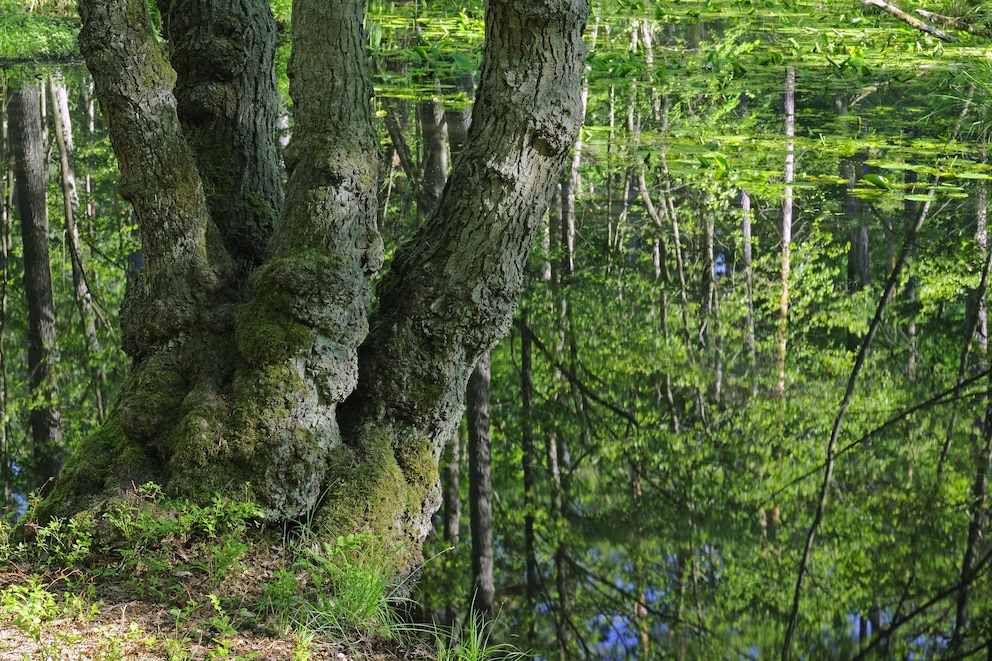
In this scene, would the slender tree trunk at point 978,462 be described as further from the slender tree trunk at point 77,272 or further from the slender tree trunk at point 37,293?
the slender tree trunk at point 77,272

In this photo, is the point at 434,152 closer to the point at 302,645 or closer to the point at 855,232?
the point at 855,232

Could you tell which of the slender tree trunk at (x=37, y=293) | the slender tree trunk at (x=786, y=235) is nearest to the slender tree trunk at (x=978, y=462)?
the slender tree trunk at (x=786, y=235)

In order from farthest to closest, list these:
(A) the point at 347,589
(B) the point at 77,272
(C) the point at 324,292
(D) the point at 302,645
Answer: (B) the point at 77,272
(C) the point at 324,292
(A) the point at 347,589
(D) the point at 302,645

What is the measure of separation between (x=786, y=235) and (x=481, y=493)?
5.73 meters

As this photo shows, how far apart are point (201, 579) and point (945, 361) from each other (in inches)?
225

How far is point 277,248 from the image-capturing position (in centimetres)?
398

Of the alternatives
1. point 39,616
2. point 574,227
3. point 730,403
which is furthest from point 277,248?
point 574,227

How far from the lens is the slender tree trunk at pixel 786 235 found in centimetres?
704

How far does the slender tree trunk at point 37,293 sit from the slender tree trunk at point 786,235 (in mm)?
5105

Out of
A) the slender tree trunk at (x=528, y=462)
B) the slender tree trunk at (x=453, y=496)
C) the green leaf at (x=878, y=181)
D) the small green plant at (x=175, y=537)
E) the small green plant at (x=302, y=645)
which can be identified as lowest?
the slender tree trunk at (x=453, y=496)

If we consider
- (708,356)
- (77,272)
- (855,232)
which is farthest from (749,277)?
(77,272)

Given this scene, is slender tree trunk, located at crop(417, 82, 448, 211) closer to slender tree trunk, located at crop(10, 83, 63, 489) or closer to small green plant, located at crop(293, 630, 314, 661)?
slender tree trunk, located at crop(10, 83, 63, 489)

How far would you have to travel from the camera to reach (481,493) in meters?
5.31

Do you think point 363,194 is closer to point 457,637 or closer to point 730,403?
point 457,637
